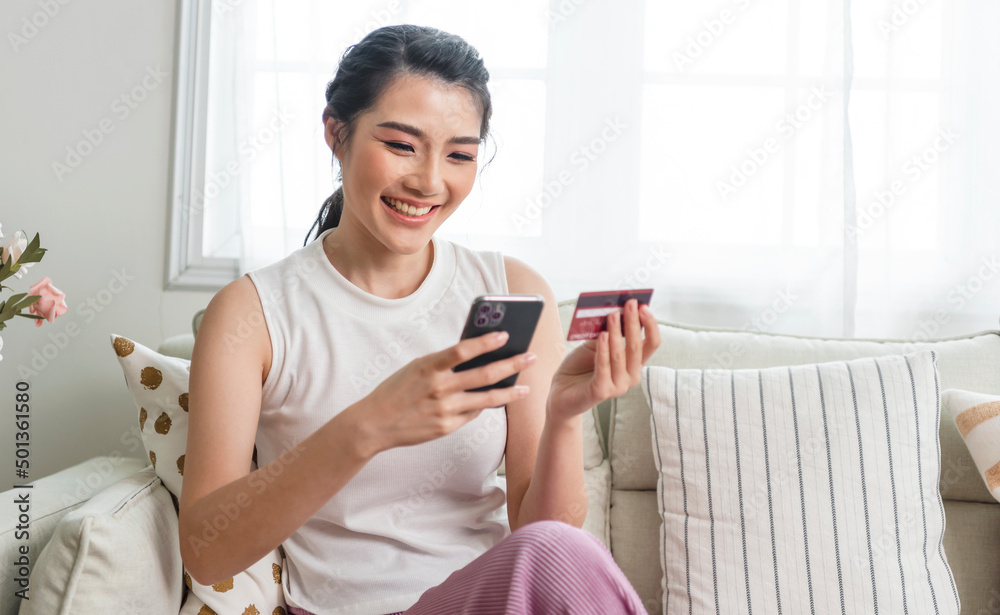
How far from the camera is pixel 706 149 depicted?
186 cm

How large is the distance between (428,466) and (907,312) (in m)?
1.34

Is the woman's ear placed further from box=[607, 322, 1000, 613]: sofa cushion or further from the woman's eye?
box=[607, 322, 1000, 613]: sofa cushion

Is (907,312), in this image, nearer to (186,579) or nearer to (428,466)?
(428,466)

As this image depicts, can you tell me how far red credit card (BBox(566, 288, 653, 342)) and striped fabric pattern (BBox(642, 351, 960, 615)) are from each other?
1.69 ft

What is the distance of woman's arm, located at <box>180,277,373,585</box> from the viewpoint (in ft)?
2.68

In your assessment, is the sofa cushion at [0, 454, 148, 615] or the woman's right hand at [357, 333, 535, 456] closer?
the woman's right hand at [357, 333, 535, 456]

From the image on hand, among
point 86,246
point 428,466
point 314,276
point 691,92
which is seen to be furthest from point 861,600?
point 86,246
